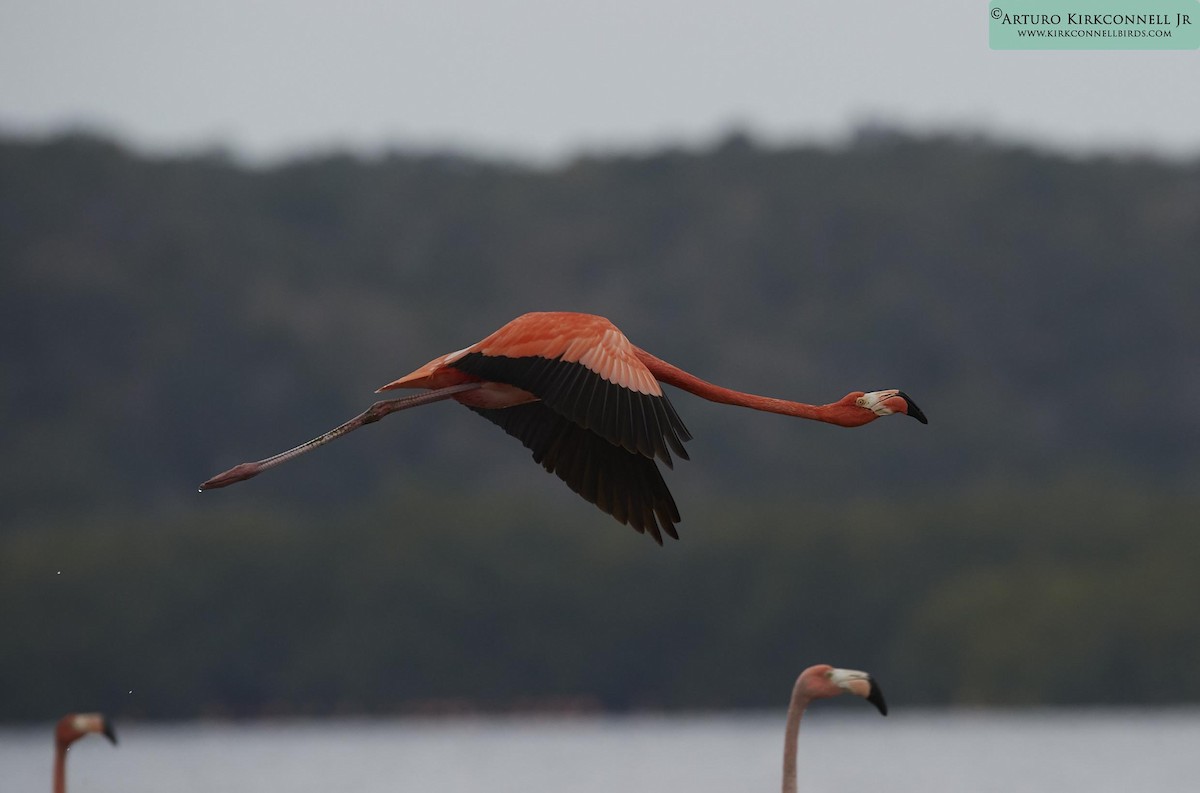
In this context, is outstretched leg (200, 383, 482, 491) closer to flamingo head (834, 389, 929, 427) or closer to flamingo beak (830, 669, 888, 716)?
flamingo head (834, 389, 929, 427)

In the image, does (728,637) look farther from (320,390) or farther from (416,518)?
(320,390)

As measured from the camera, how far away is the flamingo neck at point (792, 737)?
1069cm

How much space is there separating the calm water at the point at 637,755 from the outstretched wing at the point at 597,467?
12.5 m

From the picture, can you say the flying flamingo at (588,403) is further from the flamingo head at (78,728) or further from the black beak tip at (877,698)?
the flamingo head at (78,728)

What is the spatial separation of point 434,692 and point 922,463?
14834 millimetres

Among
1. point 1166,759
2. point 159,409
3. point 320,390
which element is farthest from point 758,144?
point 1166,759

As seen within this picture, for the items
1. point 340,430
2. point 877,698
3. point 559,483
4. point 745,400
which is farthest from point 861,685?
point 559,483

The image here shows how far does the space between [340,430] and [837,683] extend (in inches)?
124

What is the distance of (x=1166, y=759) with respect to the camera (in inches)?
Answer: 1033

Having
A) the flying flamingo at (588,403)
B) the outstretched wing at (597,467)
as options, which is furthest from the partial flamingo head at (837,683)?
the flying flamingo at (588,403)

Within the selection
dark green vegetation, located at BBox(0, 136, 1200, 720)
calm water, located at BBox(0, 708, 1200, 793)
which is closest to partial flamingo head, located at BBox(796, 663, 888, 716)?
calm water, located at BBox(0, 708, 1200, 793)

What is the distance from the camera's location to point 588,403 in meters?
9.02

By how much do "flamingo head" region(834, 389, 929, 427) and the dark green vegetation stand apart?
28975 millimetres

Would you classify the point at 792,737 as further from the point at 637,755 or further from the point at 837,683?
the point at 637,755
